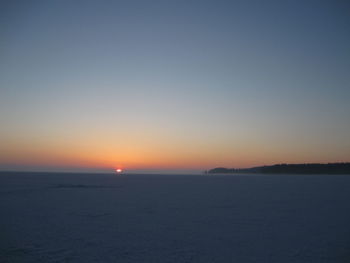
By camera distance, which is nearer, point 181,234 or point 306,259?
point 306,259

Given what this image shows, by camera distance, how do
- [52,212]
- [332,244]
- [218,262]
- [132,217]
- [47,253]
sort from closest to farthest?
[218,262] < [47,253] < [332,244] < [132,217] < [52,212]

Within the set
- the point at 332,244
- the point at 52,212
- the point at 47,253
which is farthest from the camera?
the point at 52,212

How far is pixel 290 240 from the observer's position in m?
11.3

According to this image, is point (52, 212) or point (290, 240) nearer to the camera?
point (290, 240)

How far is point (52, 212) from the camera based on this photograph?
16688 millimetres

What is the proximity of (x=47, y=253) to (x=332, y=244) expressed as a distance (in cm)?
866

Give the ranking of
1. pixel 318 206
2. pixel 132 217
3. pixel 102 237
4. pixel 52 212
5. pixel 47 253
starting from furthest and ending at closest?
pixel 318 206, pixel 52 212, pixel 132 217, pixel 102 237, pixel 47 253

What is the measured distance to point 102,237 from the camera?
11.6m

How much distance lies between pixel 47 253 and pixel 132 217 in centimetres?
605

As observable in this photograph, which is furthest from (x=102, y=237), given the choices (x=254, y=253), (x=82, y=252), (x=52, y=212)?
(x=52, y=212)

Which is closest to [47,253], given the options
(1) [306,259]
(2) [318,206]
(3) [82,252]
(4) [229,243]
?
(3) [82,252]

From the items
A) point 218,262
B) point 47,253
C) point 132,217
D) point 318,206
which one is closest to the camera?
point 218,262

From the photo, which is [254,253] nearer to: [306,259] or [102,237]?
[306,259]

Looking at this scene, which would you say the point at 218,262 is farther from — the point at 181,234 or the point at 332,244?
→ the point at 332,244
